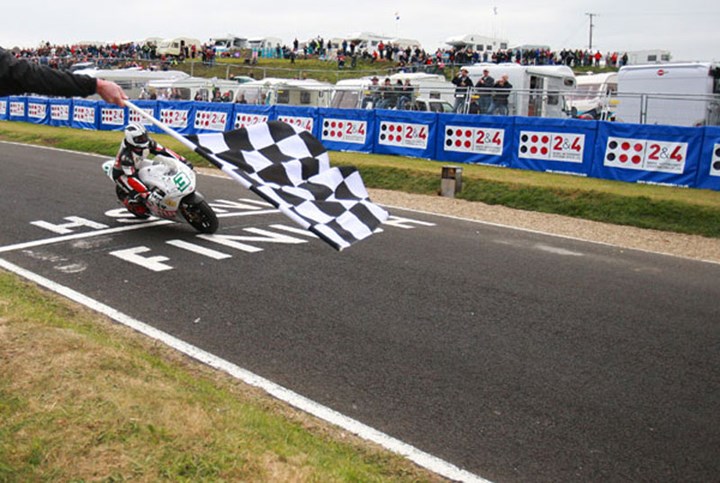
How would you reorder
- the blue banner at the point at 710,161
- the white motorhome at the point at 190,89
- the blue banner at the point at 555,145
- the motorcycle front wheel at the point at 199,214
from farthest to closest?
the white motorhome at the point at 190,89 < the blue banner at the point at 555,145 < the blue banner at the point at 710,161 < the motorcycle front wheel at the point at 199,214

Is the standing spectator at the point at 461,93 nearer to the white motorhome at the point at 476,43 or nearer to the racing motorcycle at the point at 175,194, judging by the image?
the racing motorcycle at the point at 175,194

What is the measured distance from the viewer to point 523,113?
17.8 metres

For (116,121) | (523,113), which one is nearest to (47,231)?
(523,113)

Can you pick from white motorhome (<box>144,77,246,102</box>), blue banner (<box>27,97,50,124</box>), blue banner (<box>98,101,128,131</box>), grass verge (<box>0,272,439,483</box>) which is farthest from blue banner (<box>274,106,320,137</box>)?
grass verge (<box>0,272,439,483</box>)

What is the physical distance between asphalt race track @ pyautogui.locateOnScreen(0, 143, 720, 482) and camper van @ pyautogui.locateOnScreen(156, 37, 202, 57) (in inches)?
1837

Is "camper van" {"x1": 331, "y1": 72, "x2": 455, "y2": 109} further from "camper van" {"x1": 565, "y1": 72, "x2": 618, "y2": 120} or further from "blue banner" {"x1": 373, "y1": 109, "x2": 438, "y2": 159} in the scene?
"camper van" {"x1": 565, "y1": 72, "x2": 618, "y2": 120}

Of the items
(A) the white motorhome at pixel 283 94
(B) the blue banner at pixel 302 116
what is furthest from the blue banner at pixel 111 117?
(B) the blue banner at pixel 302 116

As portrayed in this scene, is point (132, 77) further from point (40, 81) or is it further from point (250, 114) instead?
point (40, 81)

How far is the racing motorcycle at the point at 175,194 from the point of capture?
9391mm

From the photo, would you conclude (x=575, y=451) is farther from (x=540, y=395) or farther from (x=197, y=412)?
(x=197, y=412)

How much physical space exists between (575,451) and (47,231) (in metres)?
7.88

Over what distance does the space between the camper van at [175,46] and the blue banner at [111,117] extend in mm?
28398

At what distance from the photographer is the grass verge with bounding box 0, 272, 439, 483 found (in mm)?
3262

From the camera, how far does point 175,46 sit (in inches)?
2221
